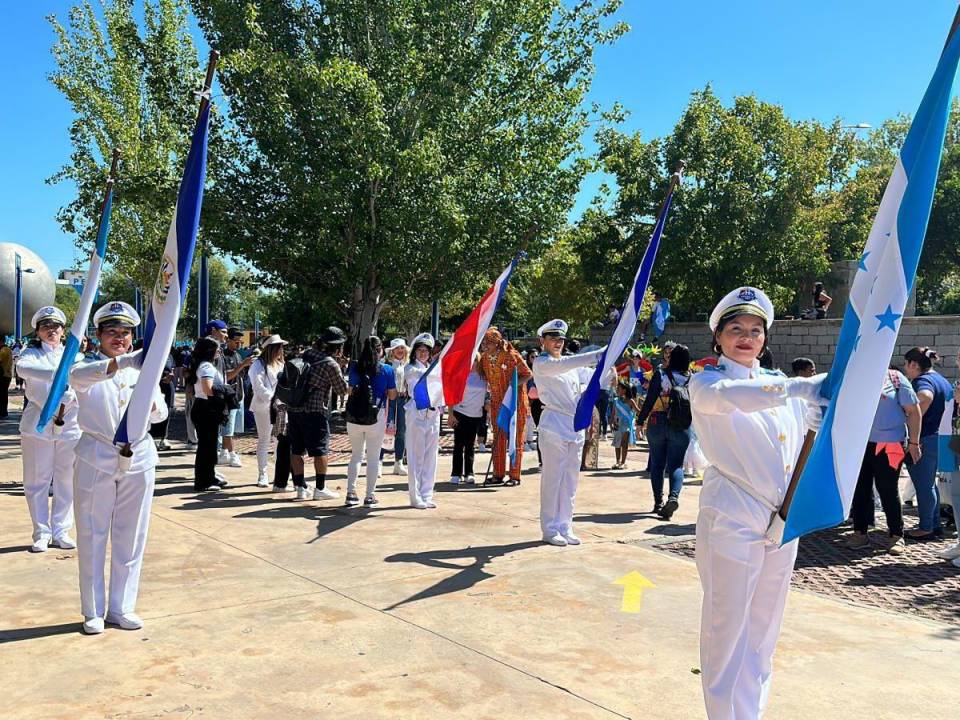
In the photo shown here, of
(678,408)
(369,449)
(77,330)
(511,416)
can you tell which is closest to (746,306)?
(77,330)

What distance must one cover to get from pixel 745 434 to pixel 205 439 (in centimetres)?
815

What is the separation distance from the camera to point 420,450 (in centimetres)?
992

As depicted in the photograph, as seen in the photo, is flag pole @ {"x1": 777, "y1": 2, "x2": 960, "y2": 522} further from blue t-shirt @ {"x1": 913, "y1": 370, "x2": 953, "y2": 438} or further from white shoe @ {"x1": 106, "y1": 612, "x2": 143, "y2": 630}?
blue t-shirt @ {"x1": 913, "y1": 370, "x2": 953, "y2": 438}

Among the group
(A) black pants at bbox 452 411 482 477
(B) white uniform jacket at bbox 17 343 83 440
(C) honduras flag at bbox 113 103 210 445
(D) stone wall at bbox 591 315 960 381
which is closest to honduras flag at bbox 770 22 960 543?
(C) honduras flag at bbox 113 103 210 445

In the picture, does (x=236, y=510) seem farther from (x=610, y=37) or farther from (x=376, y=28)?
(x=610, y=37)

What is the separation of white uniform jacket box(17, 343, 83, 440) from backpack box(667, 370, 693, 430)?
19.2ft

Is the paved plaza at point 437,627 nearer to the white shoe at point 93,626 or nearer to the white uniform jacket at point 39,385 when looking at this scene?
the white shoe at point 93,626

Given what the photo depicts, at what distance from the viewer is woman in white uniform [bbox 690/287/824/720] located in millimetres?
3668

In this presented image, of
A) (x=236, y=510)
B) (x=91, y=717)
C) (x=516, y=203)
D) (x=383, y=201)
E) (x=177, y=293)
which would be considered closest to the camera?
(x=91, y=717)

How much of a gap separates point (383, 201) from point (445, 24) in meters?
3.97

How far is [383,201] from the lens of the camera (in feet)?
60.7

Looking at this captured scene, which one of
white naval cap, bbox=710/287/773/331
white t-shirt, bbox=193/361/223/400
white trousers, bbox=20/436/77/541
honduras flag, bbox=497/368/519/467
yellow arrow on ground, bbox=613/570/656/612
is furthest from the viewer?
honduras flag, bbox=497/368/519/467

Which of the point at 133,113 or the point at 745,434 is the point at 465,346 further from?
the point at 133,113

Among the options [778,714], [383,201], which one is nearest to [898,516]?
[778,714]
